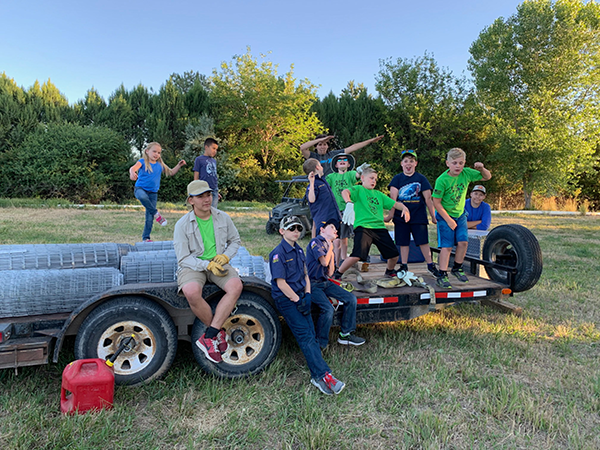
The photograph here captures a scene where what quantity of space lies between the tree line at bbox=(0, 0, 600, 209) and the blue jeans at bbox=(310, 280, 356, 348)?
19.4m

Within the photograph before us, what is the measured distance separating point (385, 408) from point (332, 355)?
854 millimetres

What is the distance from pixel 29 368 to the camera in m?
3.33

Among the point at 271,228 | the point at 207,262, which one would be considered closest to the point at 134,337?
the point at 207,262

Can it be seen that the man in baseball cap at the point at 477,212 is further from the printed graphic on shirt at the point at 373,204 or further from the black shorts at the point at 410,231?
the printed graphic on shirt at the point at 373,204

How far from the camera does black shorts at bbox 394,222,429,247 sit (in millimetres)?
4805

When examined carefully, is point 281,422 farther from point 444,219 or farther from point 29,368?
point 444,219

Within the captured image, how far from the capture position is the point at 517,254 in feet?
15.1

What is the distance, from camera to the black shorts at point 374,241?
4.57 metres

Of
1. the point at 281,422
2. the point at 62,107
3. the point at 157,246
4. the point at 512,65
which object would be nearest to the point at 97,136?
the point at 62,107

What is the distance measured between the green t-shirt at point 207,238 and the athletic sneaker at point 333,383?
54.4 inches

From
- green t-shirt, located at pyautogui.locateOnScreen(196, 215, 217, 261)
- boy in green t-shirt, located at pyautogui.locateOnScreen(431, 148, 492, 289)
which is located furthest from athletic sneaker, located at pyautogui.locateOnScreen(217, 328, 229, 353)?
boy in green t-shirt, located at pyautogui.locateOnScreen(431, 148, 492, 289)

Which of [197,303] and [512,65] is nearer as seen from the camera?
[197,303]

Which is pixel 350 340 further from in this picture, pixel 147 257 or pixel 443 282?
pixel 147 257

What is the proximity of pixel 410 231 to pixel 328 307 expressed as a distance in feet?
6.14
